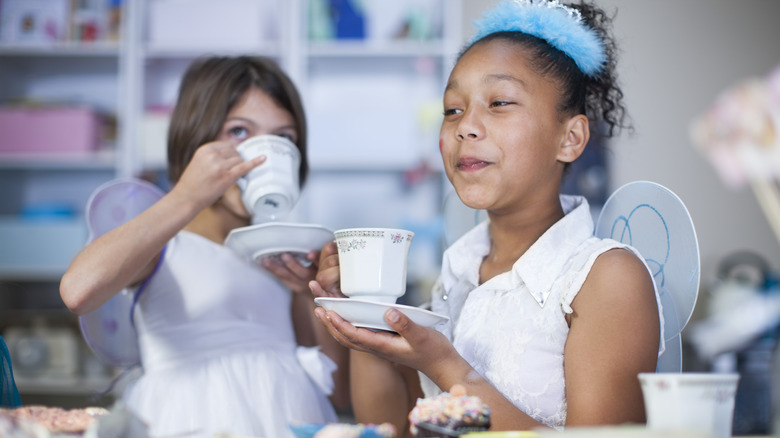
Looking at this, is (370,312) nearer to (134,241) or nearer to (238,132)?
(134,241)

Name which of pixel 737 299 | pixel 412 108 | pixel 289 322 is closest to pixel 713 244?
pixel 737 299

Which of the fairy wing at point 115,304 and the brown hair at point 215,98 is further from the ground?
the brown hair at point 215,98

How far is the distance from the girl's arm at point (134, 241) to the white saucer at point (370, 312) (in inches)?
14.9

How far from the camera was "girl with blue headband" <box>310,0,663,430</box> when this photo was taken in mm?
841

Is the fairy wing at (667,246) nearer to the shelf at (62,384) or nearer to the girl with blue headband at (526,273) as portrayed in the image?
the girl with blue headband at (526,273)

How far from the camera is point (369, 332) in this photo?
0.85 m

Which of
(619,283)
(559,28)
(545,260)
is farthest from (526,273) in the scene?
(559,28)

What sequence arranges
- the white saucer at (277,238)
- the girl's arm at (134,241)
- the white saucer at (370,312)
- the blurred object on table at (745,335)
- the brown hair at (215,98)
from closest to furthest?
the white saucer at (370,312) → the girl's arm at (134,241) → the white saucer at (277,238) → the brown hair at (215,98) → the blurred object on table at (745,335)

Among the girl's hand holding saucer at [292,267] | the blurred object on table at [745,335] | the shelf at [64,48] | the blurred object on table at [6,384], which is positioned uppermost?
the shelf at [64,48]

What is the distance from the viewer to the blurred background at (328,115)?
109 inches

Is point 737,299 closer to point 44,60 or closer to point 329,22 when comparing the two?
point 329,22

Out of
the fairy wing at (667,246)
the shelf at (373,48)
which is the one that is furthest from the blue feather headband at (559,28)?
the shelf at (373,48)

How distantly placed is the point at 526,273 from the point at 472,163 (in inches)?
7.4

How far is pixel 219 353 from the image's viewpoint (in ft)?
4.30
